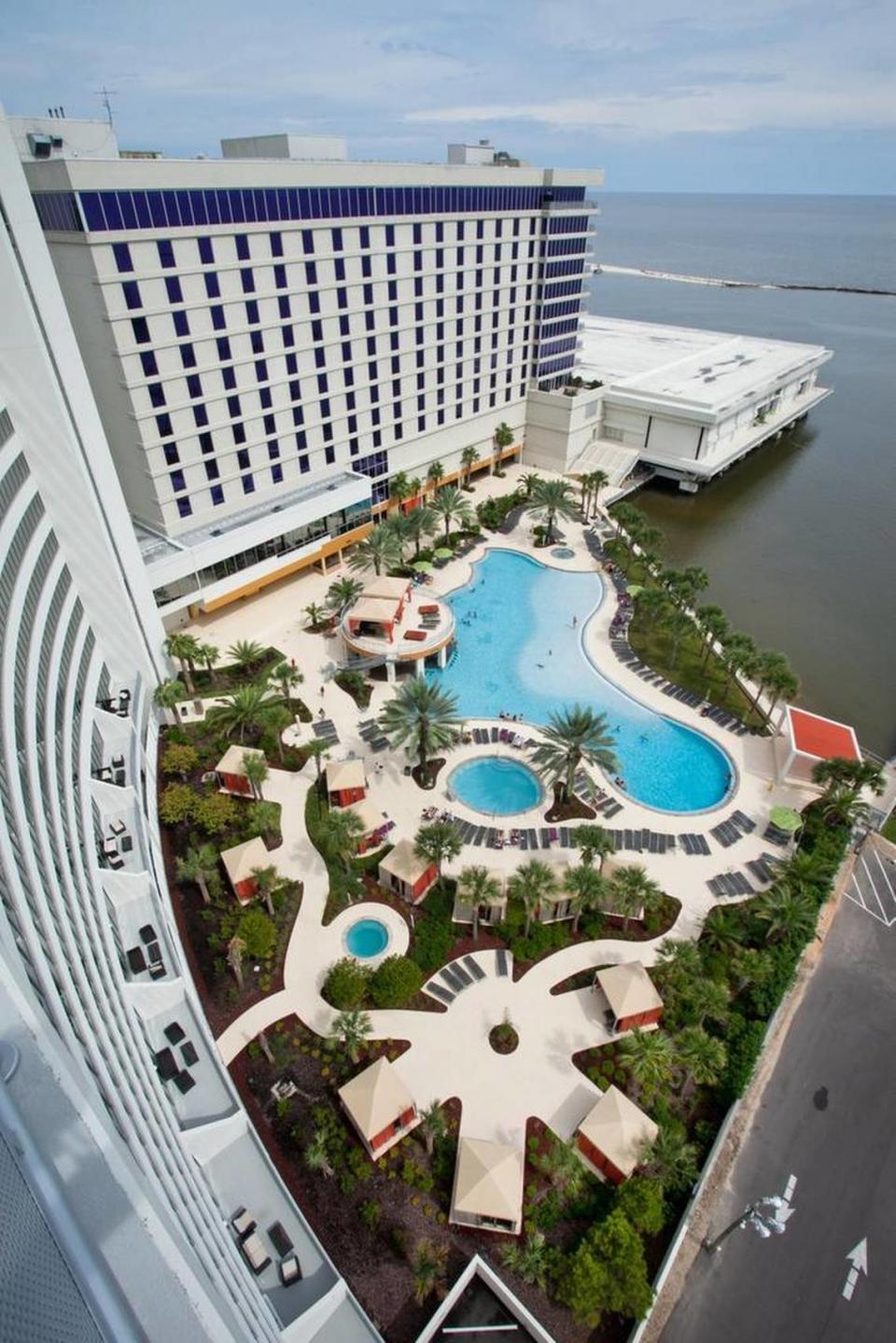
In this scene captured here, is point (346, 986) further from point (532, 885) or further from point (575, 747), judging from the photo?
point (575, 747)

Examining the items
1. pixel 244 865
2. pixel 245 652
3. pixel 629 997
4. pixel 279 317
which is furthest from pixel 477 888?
pixel 279 317

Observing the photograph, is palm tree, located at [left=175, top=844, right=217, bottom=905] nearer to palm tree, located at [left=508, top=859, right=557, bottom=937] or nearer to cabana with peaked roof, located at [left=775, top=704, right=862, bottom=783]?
palm tree, located at [left=508, top=859, right=557, bottom=937]

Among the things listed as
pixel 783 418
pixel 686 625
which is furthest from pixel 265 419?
pixel 783 418

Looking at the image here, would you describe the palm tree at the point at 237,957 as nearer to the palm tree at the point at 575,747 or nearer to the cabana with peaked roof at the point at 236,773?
the cabana with peaked roof at the point at 236,773

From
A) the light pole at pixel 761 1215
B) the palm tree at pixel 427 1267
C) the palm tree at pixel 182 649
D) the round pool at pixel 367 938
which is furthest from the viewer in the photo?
the palm tree at pixel 182 649

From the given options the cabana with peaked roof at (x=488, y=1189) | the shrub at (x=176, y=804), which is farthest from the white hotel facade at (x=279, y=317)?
the cabana with peaked roof at (x=488, y=1189)

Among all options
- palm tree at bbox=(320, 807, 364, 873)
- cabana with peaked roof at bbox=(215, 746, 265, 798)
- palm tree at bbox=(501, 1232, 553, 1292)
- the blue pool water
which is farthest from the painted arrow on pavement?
cabana with peaked roof at bbox=(215, 746, 265, 798)

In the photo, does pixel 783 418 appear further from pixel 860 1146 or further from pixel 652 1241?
pixel 652 1241
